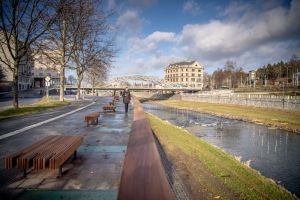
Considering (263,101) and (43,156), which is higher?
(263,101)

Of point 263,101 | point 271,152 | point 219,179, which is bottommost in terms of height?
point 271,152

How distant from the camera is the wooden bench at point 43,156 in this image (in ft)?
10.8

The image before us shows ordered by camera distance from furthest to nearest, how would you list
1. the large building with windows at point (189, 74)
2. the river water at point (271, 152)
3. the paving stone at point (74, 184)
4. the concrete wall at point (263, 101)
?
the large building with windows at point (189, 74)
the concrete wall at point (263, 101)
the river water at point (271, 152)
the paving stone at point (74, 184)

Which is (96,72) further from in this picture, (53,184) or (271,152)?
(53,184)

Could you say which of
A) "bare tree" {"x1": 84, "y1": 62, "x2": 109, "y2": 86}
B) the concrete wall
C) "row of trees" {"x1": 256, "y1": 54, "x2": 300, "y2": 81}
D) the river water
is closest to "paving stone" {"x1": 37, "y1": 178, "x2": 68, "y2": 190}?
the river water

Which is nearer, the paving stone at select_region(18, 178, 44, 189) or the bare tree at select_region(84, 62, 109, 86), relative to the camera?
the paving stone at select_region(18, 178, 44, 189)

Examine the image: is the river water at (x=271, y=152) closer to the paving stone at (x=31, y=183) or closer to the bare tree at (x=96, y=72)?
the paving stone at (x=31, y=183)

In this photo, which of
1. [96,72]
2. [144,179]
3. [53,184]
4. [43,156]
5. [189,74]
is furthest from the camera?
[189,74]

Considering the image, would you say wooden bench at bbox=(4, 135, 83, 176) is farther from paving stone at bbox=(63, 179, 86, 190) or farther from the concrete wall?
the concrete wall

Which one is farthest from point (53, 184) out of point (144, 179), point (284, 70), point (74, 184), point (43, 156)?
point (284, 70)

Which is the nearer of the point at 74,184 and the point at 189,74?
the point at 74,184

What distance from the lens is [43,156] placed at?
342cm

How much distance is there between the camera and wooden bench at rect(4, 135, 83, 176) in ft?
10.8

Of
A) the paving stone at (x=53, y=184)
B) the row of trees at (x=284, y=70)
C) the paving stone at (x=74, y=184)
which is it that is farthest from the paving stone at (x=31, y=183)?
the row of trees at (x=284, y=70)
